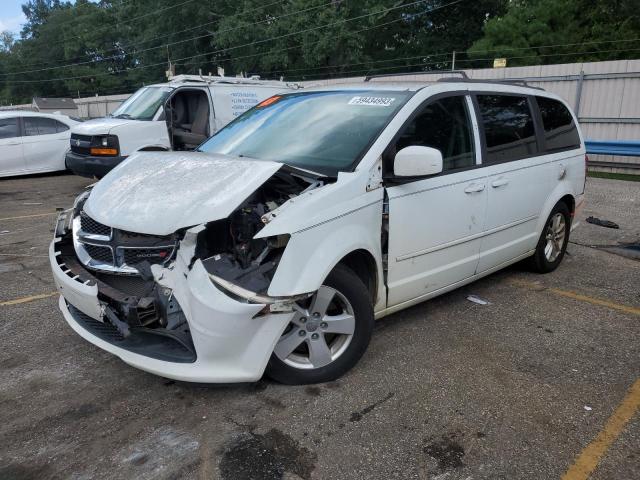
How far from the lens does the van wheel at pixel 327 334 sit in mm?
3131

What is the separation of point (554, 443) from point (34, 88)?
3458 inches

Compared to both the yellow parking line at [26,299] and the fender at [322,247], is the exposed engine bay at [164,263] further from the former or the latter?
the yellow parking line at [26,299]

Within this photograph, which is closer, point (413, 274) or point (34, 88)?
point (413, 274)

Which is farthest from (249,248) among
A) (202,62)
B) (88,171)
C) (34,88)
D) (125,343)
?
(34,88)

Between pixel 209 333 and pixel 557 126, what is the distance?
4.23 m

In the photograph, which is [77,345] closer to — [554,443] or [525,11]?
[554,443]

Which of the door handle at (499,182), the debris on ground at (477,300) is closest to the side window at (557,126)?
the door handle at (499,182)

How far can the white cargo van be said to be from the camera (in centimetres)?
959

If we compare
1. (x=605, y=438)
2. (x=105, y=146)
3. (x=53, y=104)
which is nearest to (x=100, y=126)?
(x=105, y=146)

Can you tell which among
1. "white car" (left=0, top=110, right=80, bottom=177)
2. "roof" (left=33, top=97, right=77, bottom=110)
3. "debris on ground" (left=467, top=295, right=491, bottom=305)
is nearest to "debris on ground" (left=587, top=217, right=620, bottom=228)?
"debris on ground" (left=467, top=295, right=491, bottom=305)

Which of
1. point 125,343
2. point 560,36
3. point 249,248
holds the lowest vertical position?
point 125,343

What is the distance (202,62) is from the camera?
144ft

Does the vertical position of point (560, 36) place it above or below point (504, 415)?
above

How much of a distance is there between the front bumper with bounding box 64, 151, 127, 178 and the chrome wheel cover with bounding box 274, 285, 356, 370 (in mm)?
7318
